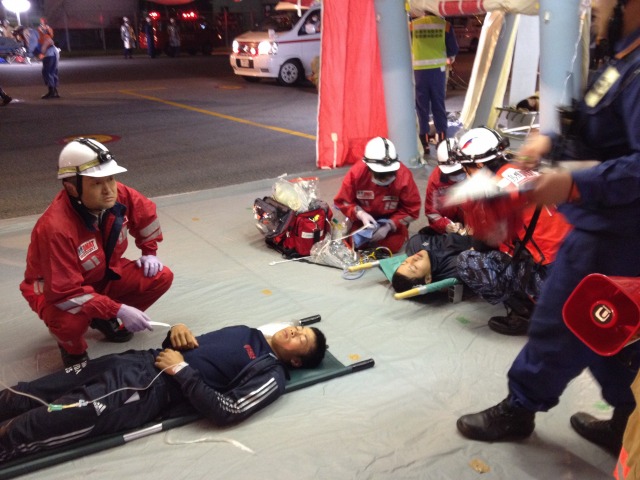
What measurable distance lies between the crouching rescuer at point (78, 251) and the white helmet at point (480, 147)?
2.08 meters

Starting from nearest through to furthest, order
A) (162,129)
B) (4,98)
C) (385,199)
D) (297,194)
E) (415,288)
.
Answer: (415,288) → (385,199) → (297,194) → (162,129) → (4,98)

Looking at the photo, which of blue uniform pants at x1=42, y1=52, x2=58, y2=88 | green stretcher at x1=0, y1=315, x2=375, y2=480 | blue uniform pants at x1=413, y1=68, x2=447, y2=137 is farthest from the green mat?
blue uniform pants at x1=42, y1=52, x2=58, y2=88

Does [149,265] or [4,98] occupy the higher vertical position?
[149,265]

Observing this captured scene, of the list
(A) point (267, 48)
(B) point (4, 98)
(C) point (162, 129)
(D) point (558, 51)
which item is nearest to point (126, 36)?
(A) point (267, 48)

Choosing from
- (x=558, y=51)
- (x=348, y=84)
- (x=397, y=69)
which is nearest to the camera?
(x=558, y=51)

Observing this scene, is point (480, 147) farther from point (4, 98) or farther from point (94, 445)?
point (4, 98)

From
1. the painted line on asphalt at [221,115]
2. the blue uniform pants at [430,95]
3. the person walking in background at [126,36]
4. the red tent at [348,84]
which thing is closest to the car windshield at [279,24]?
the painted line on asphalt at [221,115]

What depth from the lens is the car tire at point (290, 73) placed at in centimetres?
1377

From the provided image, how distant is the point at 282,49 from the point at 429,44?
6.46 m

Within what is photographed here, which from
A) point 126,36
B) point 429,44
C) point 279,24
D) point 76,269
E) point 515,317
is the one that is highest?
point 279,24

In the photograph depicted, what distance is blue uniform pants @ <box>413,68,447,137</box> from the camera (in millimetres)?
7660

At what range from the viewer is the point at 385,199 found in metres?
4.63

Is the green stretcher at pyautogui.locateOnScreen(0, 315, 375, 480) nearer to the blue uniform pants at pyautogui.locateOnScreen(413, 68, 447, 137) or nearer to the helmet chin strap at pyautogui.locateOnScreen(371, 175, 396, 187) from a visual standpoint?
the helmet chin strap at pyautogui.locateOnScreen(371, 175, 396, 187)

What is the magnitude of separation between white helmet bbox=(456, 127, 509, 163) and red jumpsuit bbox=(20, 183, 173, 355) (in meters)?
2.00
